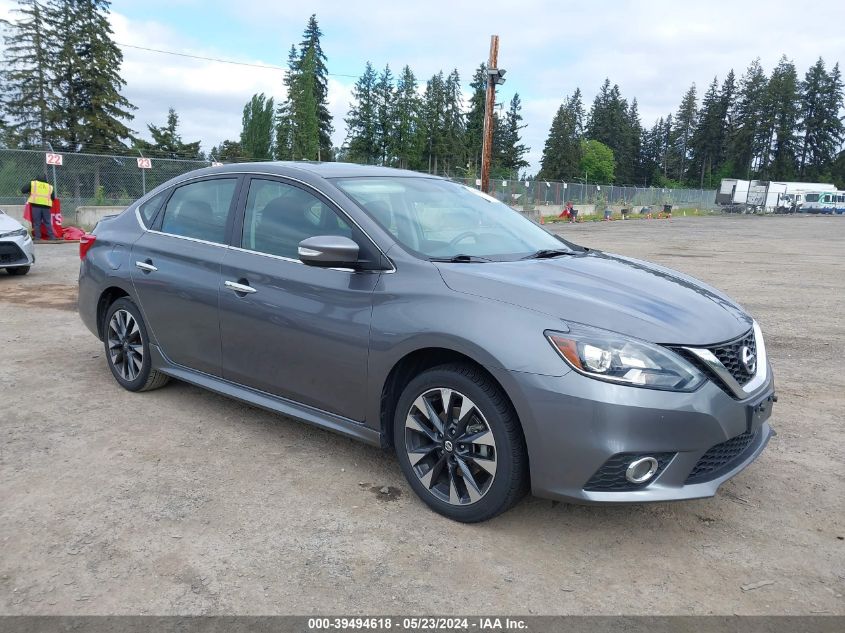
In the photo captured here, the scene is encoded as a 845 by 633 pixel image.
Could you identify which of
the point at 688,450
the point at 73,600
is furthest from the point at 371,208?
the point at 73,600

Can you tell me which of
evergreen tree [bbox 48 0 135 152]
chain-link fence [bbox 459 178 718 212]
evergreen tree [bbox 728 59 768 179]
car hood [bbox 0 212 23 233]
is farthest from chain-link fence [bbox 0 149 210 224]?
evergreen tree [bbox 728 59 768 179]

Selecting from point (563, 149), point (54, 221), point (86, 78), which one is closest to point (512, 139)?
point (563, 149)

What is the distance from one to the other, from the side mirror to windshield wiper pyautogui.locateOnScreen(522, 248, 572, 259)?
1.00 meters

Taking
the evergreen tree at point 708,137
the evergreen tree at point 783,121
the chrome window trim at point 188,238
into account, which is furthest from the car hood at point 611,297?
the evergreen tree at point 708,137

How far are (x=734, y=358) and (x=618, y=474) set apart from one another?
0.78m

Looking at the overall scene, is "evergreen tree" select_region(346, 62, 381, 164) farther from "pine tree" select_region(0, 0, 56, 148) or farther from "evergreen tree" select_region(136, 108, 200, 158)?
"pine tree" select_region(0, 0, 56, 148)

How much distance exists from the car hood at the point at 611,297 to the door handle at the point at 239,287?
122 centimetres

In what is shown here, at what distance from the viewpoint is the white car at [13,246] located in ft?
33.3

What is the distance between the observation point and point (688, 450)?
110 inches

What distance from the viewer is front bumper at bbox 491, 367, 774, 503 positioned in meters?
2.72

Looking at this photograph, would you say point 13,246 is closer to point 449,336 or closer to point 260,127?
point 449,336

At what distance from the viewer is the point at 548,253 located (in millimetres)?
3949

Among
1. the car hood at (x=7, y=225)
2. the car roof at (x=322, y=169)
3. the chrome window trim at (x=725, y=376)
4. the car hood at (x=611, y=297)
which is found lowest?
the car hood at (x=7, y=225)

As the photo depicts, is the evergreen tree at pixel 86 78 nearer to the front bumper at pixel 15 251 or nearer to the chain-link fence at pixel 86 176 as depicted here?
the chain-link fence at pixel 86 176
